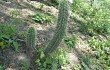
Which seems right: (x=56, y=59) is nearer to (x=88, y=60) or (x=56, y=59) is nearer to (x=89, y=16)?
(x=88, y=60)

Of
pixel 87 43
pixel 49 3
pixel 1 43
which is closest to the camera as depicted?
pixel 1 43

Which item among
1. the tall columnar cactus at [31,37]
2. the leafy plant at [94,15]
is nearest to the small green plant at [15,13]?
the tall columnar cactus at [31,37]

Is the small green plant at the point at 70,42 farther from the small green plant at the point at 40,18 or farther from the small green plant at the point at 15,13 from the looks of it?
the small green plant at the point at 15,13

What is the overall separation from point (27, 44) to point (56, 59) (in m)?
0.69

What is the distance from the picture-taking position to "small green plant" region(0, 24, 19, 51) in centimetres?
473

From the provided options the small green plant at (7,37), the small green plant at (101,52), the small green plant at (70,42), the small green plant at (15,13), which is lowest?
the small green plant at (101,52)

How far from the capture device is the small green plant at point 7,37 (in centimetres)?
473

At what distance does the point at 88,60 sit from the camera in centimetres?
569

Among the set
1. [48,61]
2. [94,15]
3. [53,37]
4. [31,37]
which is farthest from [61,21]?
[94,15]

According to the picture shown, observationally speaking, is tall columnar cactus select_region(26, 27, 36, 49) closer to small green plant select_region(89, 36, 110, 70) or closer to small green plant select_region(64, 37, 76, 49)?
small green plant select_region(64, 37, 76, 49)

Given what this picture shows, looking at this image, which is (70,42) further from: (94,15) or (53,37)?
(94,15)


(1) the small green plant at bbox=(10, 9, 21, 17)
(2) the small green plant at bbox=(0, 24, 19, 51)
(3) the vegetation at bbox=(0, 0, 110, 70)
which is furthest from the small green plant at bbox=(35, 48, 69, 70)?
(1) the small green plant at bbox=(10, 9, 21, 17)

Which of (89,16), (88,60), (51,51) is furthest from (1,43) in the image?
(89,16)

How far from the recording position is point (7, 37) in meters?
4.77
